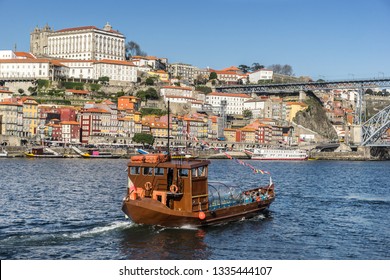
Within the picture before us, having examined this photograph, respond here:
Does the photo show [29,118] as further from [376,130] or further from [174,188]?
[174,188]

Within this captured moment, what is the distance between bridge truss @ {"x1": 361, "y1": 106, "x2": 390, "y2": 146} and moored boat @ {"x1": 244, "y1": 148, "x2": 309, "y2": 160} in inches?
341

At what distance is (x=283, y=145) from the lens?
240 feet

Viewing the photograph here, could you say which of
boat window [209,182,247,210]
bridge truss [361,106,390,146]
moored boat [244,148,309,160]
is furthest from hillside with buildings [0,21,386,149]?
boat window [209,182,247,210]

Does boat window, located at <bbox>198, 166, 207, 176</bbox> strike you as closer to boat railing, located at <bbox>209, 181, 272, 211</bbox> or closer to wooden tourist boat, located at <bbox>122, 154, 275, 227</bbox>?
wooden tourist boat, located at <bbox>122, 154, 275, 227</bbox>

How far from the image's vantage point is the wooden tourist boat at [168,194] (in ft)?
49.9

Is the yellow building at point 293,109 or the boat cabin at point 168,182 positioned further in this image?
the yellow building at point 293,109

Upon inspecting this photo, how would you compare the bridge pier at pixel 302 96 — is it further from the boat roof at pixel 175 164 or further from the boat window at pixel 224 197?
the boat roof at pixel 175 164

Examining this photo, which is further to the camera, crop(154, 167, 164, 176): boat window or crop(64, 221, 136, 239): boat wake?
crop(154, 167, 164, 176): boat window

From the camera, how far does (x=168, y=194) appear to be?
1545 cm

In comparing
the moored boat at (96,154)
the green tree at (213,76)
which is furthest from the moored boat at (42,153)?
the green tree at (213,76)

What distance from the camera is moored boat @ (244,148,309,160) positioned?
203 ft

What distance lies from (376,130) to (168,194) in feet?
184

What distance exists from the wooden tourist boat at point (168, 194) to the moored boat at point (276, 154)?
45.7 m
